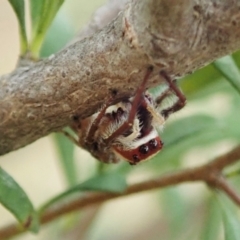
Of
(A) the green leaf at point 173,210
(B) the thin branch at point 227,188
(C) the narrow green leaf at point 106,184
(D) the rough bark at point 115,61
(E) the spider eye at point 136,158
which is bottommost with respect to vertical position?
(A) the green leaf at point 173,210

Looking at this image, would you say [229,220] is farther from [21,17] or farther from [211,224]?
[21,17]

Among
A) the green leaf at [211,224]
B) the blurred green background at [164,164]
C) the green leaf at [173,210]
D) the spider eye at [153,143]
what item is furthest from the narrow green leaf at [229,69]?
the green leaf at [173,210]

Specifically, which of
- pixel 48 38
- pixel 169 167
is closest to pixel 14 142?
pixel 48 38

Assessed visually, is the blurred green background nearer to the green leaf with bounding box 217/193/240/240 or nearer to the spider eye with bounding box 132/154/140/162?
the green leaf with bounding box 217/193/240/240

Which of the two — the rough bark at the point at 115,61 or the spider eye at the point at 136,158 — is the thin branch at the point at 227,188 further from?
the rough bark at the point at 115,61

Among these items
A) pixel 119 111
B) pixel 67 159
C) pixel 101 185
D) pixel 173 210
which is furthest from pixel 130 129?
pixel 173 210

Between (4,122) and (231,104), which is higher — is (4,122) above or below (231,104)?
above

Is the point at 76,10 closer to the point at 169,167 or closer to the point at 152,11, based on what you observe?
the point at 169,167
